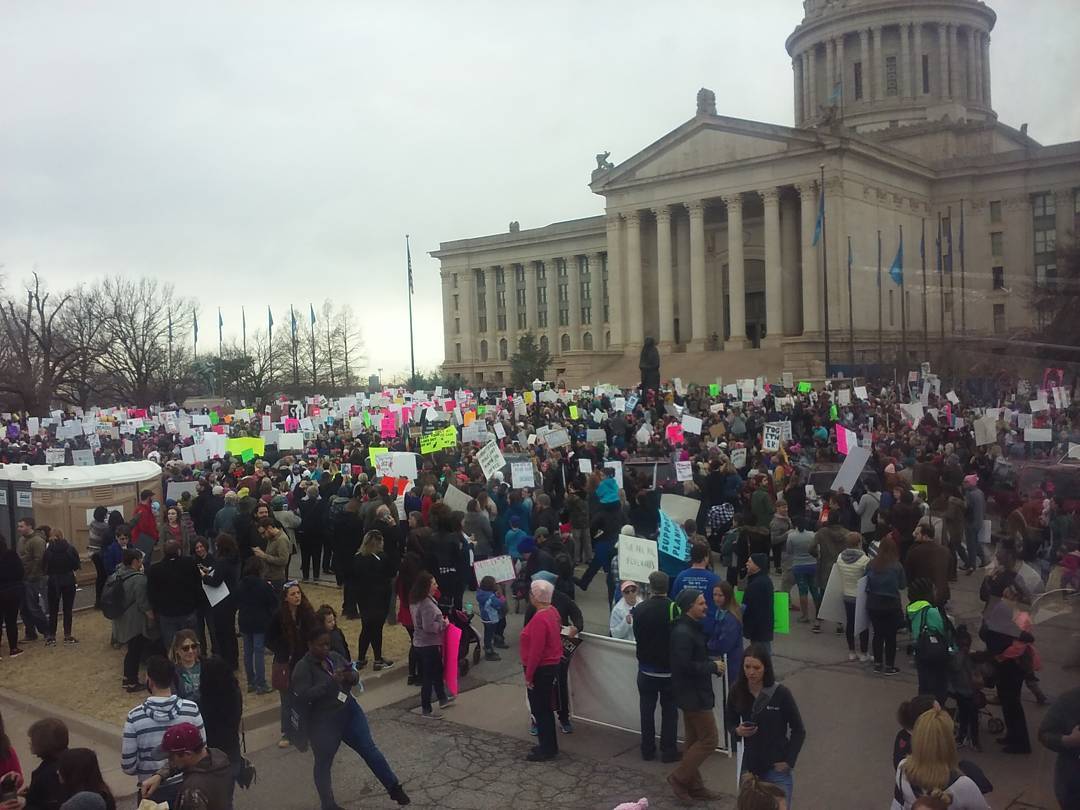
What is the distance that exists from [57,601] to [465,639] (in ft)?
18.8

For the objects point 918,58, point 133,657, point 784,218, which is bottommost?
point 133,657

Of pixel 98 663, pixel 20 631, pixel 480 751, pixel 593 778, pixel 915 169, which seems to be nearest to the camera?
pixel 593 778

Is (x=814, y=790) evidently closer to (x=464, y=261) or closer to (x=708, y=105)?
(x=708, y=105)

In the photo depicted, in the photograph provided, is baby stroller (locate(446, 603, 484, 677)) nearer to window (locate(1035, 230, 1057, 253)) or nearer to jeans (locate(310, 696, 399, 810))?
jeans (locate(310, 696, 399, 810))

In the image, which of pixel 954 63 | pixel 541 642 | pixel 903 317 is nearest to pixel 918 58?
pixel 954 63

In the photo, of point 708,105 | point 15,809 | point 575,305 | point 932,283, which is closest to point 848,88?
point 708,105

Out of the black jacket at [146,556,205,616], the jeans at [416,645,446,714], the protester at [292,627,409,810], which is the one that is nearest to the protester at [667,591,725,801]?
the protester at [292,627,409,810]

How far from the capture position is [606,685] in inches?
347

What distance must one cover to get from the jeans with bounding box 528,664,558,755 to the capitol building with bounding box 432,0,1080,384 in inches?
1057

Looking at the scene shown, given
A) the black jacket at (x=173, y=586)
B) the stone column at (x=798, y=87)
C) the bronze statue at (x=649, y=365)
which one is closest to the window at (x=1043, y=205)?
the black jacket at (x=173, y=586)

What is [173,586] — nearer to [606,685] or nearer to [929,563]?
[606,685]

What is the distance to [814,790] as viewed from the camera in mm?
7207

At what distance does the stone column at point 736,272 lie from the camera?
61.5 meters

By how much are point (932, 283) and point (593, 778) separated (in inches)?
388
